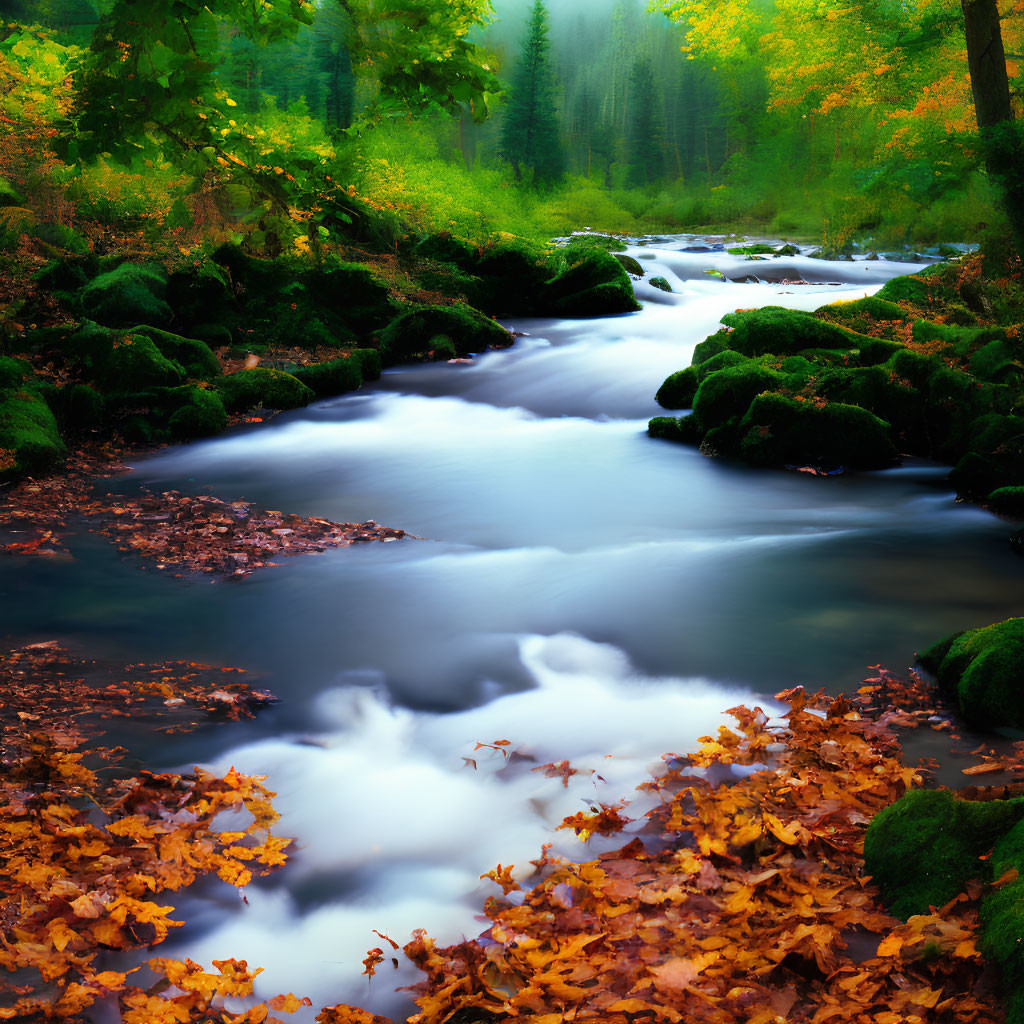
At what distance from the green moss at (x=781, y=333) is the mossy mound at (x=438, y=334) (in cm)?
505

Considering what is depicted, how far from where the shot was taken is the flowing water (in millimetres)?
3361

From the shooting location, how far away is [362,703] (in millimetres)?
4629

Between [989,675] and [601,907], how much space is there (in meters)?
2.48

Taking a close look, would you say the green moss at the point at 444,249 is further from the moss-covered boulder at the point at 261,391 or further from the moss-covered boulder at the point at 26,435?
the moss-covered boulder at the point at 26,435

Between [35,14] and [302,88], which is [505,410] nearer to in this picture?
[35,14]

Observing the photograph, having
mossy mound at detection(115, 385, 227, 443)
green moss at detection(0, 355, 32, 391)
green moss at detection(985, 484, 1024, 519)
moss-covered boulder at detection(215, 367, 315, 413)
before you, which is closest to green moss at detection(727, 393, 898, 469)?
green moss at detection(985, 484, 1024, 519)

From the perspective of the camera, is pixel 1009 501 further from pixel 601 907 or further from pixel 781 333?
pixel 601 907

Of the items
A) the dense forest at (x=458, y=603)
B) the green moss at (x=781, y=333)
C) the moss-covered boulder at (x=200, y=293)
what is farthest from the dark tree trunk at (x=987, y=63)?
the moss-covered boulder at (x=200, y=293)

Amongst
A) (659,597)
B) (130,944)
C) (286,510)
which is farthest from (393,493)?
(130,944)

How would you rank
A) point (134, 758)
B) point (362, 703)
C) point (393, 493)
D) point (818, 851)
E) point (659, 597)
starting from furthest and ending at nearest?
point (393, 493) → point (659, 597) → point (362, 703) → point (134, 758) → point (818, 851)

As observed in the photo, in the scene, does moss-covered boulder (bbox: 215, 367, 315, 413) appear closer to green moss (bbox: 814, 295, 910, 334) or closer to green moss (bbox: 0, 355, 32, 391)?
green moss (bbox: 0, 355, 32, 391)

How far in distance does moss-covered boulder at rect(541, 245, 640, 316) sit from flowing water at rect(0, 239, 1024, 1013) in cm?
704

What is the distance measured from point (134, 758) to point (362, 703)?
1.22 m

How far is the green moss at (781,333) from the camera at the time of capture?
11156mm
